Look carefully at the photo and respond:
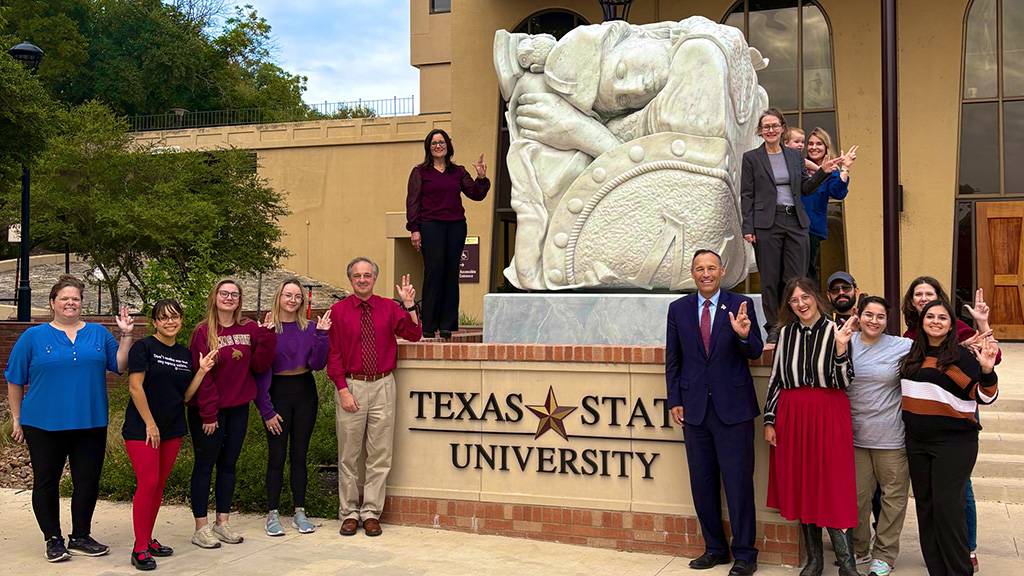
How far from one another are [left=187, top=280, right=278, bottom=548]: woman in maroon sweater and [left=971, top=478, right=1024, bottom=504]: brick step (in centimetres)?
575

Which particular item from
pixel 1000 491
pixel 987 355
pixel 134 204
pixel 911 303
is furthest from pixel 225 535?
pixel 134 204

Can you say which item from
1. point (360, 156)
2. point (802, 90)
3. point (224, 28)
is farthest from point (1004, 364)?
point (224, 28)

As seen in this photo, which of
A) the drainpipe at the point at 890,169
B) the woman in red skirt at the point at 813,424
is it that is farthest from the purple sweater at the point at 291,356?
the drainpipe at the point at 890,169

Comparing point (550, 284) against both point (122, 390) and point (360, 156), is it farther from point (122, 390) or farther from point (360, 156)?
point (360, 156)

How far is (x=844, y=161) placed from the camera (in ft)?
23.2

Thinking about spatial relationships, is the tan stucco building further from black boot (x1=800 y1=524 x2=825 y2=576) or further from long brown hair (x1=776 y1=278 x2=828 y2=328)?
black boot (x1=800 y1=524 x2=825 y2=576)

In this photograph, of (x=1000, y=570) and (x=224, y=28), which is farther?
(x=224, y=28)

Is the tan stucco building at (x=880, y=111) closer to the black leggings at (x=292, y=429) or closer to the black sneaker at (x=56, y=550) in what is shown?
the black leggings at (x=292, y=429)

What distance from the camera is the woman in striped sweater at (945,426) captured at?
531cm

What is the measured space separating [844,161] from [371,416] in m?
3.81

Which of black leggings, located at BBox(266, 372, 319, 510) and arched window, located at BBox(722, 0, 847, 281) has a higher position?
arched window, located at BBox(722, 0, 847, 281)

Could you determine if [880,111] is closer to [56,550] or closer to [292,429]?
[292,429]

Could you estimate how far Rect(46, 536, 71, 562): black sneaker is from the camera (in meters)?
6.14

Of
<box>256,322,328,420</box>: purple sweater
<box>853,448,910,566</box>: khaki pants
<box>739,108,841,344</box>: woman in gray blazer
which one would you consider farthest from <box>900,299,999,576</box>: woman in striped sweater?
<box>256,322,328,420</box>: purple sweater
